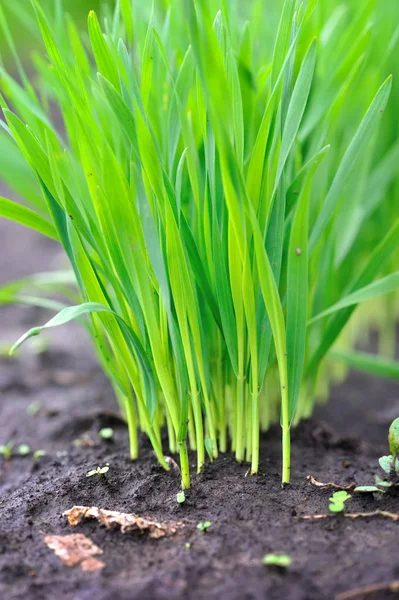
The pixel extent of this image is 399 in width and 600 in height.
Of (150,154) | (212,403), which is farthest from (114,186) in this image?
(212,403)

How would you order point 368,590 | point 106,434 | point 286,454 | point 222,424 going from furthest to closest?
1. point 106,434
2. point 222,424
3. point 286,454
4. point 368,590

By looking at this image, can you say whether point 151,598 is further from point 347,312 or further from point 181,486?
point 347,312

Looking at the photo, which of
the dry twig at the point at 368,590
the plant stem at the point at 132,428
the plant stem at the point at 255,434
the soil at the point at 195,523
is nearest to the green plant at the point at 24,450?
the soil at the point at 195,523

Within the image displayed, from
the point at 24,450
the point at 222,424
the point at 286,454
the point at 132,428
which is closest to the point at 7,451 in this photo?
the point at 24,450

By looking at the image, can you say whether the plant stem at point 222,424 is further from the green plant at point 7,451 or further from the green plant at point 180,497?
the green plant at point 7,451

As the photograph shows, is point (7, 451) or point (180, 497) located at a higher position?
point (180, 497)

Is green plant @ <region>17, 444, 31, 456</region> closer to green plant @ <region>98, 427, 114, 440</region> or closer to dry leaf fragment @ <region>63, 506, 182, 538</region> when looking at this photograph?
green plant @ <region>98, 427, 114, 440</region>

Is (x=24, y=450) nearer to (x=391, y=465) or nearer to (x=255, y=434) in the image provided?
(x=255, y=434)
